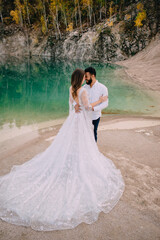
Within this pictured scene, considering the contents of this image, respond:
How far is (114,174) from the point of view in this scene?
395 centimetres

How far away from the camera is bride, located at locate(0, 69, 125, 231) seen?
282 centimetres

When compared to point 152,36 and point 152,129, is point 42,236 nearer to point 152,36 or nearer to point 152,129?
point 152,129

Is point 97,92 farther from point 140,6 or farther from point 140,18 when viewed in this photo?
point 140,6

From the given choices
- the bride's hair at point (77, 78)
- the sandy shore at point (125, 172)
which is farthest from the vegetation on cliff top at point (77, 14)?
the bride's hair at point (77, 78)

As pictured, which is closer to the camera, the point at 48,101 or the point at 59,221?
the point at 59,221

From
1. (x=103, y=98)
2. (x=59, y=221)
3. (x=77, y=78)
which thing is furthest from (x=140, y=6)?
(x=59, y=221)

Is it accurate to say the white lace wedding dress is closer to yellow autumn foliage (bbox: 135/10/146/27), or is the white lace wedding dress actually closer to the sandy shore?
the sandy shore

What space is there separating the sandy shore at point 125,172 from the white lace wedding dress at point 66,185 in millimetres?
129

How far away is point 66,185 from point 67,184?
3cm

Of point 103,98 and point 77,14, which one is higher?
point 77,14

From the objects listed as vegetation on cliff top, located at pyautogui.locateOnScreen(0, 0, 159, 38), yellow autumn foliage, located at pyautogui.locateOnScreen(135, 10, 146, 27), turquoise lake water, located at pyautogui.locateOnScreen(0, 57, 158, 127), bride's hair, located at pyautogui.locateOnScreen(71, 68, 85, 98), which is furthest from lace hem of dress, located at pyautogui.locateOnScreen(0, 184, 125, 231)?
yellow autumn foliage, located at pyautogui.locateOnScreen(135, 10, 146, 27)

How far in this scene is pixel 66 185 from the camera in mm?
3312

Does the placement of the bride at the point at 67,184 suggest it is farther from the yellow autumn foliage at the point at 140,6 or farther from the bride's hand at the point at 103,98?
the yellow autumn foliage at the point at 140,6

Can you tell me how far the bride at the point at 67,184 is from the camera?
9.25 feet
